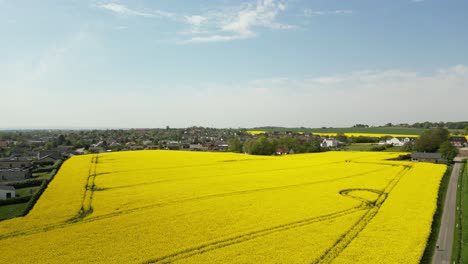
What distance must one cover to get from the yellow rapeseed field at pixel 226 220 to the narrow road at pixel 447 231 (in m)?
0.98

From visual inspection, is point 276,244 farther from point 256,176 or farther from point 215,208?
point 256,176

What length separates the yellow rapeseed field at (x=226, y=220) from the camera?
19.4 m

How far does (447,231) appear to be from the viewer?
25.1 m

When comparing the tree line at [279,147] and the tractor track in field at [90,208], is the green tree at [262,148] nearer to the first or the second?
the tree line at [279,147]

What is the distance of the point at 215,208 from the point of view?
28906mm

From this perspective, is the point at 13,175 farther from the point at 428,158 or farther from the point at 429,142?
the point at 429,142

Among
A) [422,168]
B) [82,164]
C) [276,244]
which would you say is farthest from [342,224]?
[82,164]

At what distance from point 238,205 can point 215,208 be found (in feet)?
6.51

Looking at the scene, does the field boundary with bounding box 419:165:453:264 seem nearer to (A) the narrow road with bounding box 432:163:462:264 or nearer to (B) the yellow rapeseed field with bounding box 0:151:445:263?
(A) the narrow road with bounding box 432:163:462:264

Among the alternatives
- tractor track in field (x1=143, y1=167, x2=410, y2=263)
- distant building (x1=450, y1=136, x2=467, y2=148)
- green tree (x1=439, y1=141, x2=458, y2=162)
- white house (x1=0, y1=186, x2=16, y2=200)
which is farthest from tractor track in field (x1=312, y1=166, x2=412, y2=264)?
distant building (x1=450, y1=136, x2=467, y2=148)

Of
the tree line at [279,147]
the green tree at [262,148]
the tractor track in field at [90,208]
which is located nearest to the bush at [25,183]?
the tractor track in field at [90,208]

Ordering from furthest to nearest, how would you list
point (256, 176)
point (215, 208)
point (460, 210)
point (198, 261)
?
point (256, 176) < point (460, 210) < point (215, 208) < point (198, 261)

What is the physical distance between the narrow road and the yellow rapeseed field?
38.8 inches

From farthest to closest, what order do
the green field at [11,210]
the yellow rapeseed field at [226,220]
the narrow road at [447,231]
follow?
the green field at [11,210], the narrow road at [447,231], the yellow rapeseed field at [226,220]
